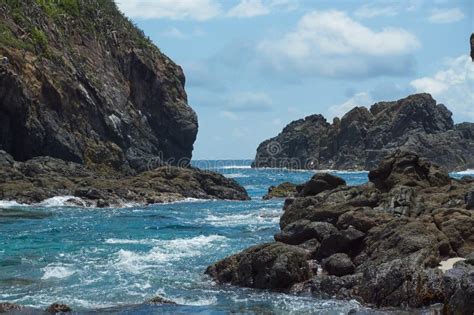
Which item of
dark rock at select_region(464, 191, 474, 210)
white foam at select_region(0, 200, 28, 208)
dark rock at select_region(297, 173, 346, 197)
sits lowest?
white foam at select_region(0, 200, 28, 208)

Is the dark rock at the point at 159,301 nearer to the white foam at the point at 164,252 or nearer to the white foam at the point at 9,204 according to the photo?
the white foam at the point at 164,252

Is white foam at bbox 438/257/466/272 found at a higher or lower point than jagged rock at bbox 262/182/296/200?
lower

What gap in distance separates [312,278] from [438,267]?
12.2ft

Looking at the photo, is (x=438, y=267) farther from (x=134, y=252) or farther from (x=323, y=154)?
(x=323, y=154)

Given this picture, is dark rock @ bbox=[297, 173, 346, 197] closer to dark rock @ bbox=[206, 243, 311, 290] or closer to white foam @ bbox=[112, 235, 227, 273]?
white foam @ bbox=[112, 235, 227, 273]

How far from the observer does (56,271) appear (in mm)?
23641

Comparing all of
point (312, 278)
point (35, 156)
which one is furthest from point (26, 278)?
point (35, 156)

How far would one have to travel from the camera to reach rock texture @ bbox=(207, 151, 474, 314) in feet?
56.1

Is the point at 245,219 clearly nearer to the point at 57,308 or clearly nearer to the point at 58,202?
the point at 58,202

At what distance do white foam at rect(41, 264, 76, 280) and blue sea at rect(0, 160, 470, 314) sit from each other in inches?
1.4

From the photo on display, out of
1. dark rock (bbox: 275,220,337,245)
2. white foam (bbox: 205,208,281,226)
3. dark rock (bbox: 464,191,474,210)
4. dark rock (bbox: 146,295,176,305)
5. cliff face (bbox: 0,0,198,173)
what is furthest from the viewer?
cliff face (bbox: 0,0,198,173)

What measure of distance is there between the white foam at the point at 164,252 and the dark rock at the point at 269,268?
4.48 metres

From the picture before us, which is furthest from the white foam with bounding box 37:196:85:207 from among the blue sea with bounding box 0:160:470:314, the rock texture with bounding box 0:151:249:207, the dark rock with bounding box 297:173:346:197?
the dark rock with bounding box 297:173:346:197

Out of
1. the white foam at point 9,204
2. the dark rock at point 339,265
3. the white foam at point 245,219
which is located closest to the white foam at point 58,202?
the white foam at point 9,204
